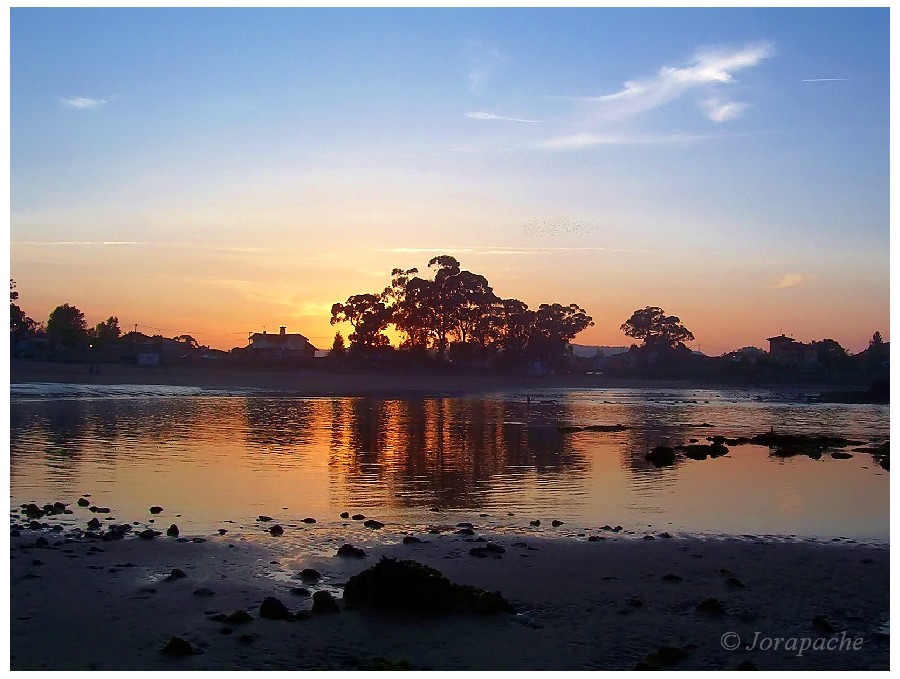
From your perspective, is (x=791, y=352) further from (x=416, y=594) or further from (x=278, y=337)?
(x=416, y=594)

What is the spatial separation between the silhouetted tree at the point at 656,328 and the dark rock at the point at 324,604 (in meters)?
140

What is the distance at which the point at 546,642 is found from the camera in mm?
9016

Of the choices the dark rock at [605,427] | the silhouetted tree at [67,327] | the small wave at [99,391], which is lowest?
the dark rock at [605,427]

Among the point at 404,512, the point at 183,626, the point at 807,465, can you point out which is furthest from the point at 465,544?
the point at 807,465

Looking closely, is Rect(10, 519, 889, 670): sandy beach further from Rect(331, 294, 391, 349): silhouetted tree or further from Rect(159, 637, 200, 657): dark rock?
Rect(331, 294, 391, 349): silhouetted tree

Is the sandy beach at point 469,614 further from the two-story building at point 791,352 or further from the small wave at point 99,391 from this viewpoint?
the two-story building at point 791,352

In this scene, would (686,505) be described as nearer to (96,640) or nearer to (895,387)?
(895,387)

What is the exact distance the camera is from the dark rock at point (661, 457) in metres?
27.1

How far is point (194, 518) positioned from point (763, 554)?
10.5m

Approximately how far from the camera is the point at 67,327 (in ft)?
382

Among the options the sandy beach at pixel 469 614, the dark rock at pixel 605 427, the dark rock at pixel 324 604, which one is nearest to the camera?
the sandy beach at pixel 469 614

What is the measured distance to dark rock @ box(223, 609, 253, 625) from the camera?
918cm

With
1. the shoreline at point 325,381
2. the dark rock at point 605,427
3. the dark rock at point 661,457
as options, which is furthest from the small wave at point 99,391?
the dark rock at point 661,457

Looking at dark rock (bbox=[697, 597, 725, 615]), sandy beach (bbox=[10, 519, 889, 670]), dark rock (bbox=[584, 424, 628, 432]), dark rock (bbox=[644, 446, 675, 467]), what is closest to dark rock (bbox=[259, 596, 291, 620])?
sandy beach (bbox=[10, 519, 889, 670])
